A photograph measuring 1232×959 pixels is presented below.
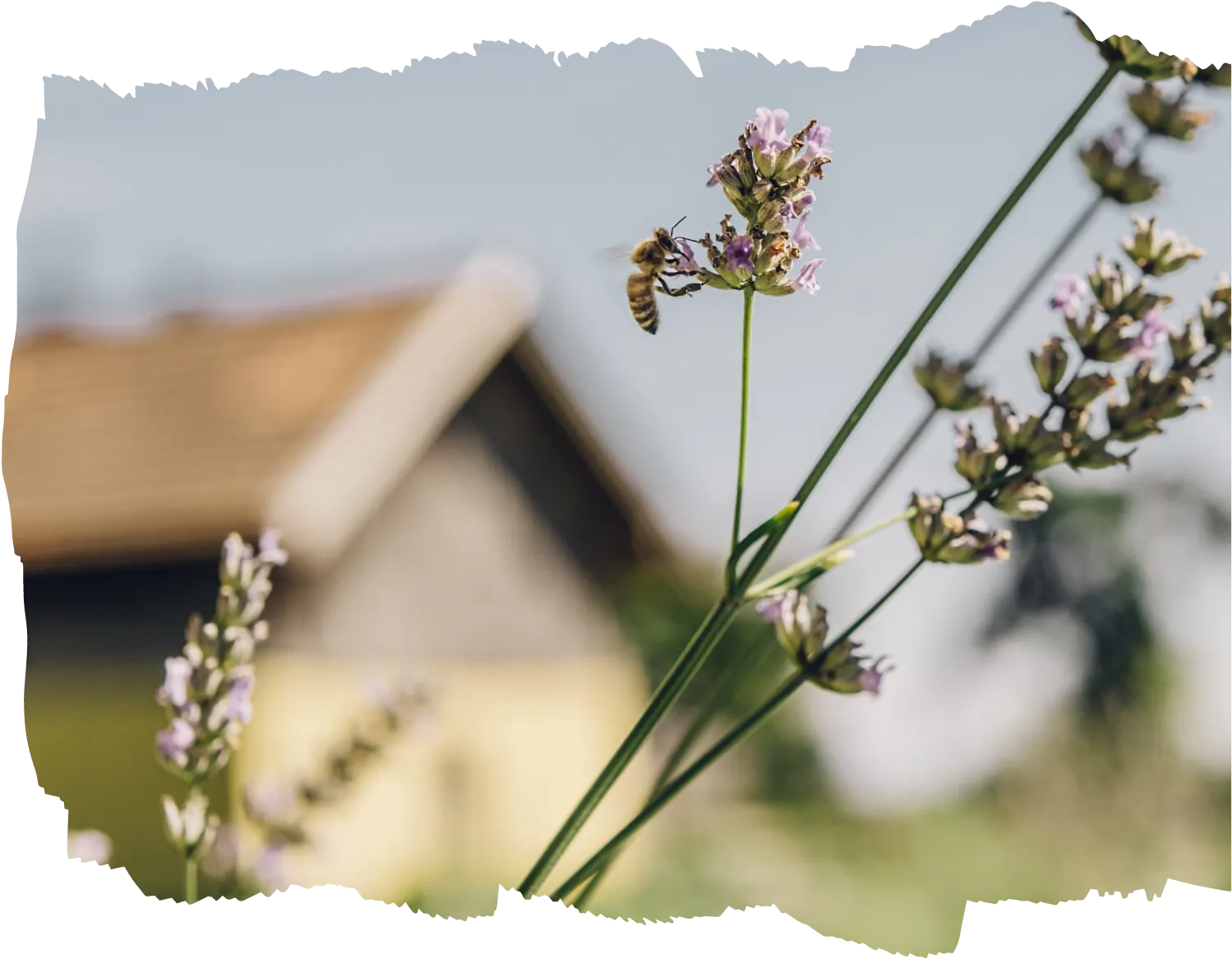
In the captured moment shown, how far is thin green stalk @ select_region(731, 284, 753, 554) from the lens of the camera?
1.03ft

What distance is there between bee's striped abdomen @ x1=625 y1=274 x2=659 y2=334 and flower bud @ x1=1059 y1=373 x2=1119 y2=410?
0.31 metres

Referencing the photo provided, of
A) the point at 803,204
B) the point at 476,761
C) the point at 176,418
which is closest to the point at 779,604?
the point at 803,204

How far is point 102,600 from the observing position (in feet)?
9.85

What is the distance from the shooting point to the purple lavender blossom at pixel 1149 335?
1.16 feet

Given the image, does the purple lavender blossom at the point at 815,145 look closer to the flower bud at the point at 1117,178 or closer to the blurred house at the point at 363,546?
the flower bud at the point at 1117,178

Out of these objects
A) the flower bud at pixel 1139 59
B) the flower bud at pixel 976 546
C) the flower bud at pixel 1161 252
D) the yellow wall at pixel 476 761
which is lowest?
the flower bud at pixel 976 546

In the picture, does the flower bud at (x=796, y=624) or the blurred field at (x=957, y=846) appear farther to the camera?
the blurred field at (x=957, y=846)

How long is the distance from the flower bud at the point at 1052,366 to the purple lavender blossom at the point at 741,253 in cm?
9

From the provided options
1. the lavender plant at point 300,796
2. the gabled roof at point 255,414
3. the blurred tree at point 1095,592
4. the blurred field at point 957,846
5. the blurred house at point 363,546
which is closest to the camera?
the lavender plant at point 300,796

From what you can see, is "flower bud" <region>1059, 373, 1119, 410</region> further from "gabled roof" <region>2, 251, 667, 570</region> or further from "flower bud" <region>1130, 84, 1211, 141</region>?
"gabled roof" <region>2, 251, 667, 570</region>

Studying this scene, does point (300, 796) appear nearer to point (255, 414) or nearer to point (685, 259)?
point (685, 259)

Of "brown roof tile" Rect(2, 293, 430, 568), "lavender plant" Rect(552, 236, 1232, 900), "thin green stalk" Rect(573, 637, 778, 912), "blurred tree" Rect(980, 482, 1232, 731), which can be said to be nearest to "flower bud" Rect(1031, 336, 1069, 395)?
"lavender plant" Rect(552, 236, 1232, 900)

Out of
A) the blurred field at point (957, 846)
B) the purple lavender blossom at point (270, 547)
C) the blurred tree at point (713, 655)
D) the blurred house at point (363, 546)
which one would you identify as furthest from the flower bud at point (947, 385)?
the blurred field at point (957, 846)

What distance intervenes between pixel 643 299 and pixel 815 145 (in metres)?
0.33
